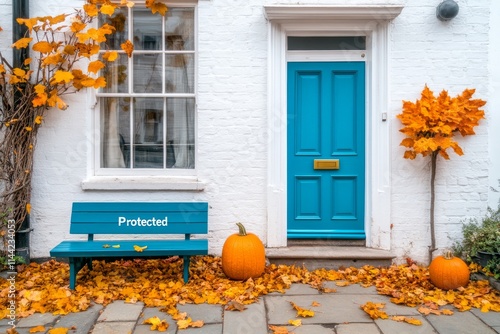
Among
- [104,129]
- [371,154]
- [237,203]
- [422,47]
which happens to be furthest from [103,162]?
[422,47]

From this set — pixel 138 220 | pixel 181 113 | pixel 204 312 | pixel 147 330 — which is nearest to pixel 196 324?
pixel 204 312

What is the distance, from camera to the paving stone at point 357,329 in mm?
3762

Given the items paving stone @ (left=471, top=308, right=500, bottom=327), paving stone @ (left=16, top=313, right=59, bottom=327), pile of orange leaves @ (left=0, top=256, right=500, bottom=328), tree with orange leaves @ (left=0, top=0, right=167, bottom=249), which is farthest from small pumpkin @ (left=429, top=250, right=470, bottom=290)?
tree with orange leaves @ (left=0, top=0, right=167, bottom=249)

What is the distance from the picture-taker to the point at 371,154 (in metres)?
5.52

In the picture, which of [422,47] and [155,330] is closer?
[155,330]

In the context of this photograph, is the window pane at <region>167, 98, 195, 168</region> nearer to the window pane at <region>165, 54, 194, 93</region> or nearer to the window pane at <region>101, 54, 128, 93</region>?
the window pane at <region>165, 54, 194, 93</region>

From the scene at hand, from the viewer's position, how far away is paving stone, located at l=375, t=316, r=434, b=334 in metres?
3.77

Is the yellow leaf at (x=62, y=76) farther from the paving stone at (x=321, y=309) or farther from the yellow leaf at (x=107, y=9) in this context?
the paving stone at (x=321, y=309)

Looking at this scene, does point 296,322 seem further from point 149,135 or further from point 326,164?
point 149,135

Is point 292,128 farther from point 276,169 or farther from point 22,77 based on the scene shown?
point 22,77

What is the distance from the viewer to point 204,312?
4.11 m

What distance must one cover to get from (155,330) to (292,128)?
2.85 meters

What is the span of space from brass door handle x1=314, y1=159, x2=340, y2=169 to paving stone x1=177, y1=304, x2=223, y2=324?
2148 mm

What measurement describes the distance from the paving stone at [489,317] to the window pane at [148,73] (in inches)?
161
